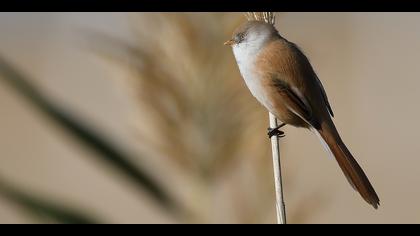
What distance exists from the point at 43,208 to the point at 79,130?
0.14 m

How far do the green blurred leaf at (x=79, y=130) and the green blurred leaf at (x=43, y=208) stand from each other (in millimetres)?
113

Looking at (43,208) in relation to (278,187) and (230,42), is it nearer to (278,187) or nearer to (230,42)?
(278,187)

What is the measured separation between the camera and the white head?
233 centimetres

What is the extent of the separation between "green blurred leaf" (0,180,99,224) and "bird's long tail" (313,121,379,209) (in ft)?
2.39

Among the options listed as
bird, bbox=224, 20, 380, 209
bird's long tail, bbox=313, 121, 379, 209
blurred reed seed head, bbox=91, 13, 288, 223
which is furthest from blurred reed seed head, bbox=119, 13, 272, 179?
bird's long tail, bbox=313, 121, 379, 209

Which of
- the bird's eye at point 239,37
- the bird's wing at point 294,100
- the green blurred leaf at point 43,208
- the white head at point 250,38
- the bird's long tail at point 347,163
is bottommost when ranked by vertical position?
the green blurred leaf at point 43,208

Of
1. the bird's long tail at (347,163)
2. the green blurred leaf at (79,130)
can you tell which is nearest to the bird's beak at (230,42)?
the bird's long tail at (347,163)

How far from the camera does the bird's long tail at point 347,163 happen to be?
5.97 feet

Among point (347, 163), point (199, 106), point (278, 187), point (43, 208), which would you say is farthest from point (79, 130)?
point (199, 106)

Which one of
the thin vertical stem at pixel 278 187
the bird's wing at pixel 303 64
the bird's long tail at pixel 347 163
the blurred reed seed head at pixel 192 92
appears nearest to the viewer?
the thin vertical stem at pixel 278 187

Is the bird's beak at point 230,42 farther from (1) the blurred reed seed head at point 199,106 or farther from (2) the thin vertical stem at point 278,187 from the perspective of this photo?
(2) the thin vertical stem at point 278,187

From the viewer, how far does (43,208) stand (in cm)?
124

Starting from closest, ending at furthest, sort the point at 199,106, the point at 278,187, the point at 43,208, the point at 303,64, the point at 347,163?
the point at 43,208, the point at 278,187, the point at 347,163, the point at 303,64, the point at 199,106
